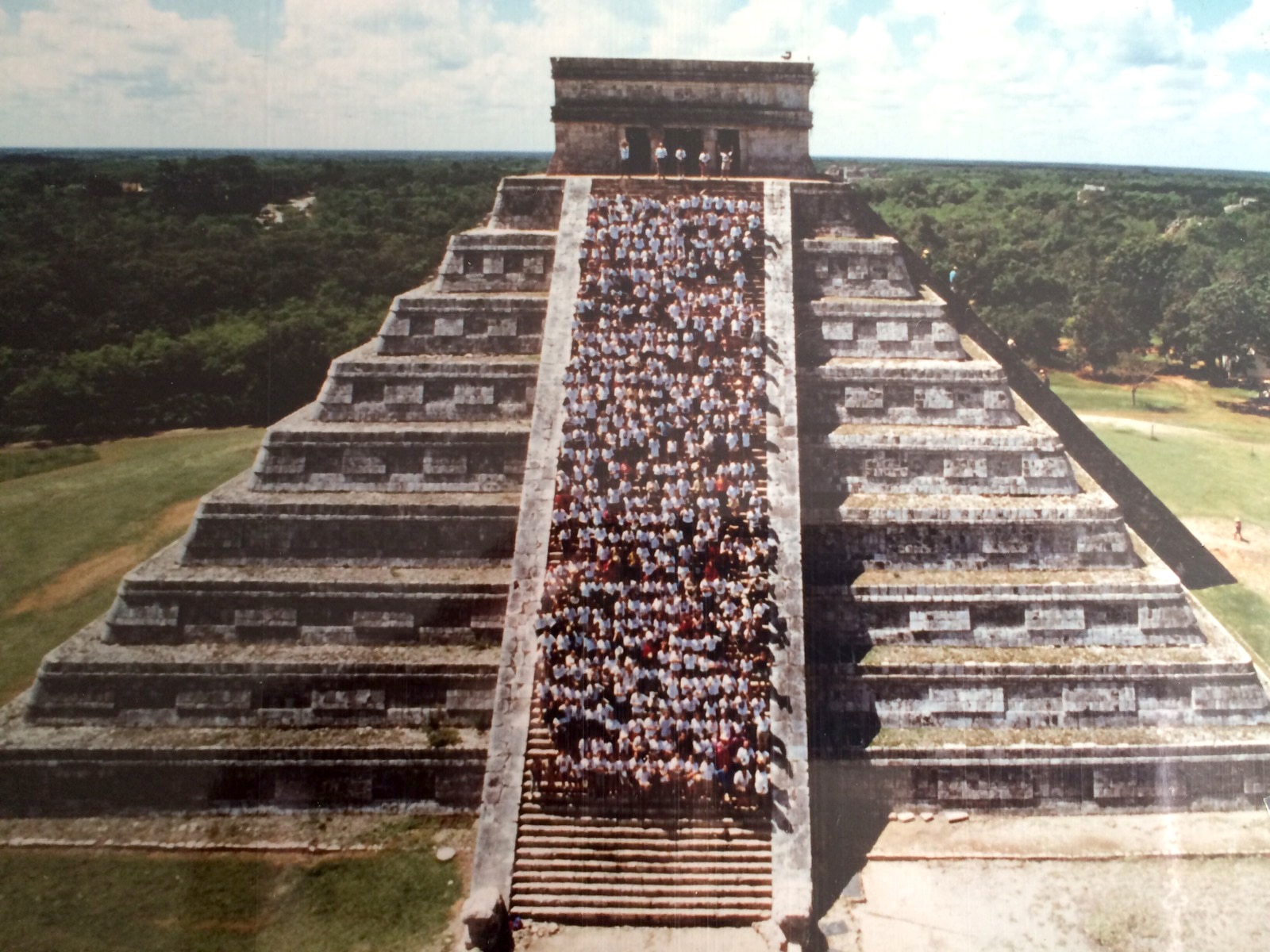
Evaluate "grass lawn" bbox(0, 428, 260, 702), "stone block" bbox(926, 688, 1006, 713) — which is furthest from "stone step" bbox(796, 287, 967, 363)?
"grass lawn" bbox(0, 428, 260, 702)

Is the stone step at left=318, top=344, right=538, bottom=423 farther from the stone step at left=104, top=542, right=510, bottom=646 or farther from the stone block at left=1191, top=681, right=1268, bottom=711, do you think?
the stone block at left=1191, top=681, right=1268, bottom=711

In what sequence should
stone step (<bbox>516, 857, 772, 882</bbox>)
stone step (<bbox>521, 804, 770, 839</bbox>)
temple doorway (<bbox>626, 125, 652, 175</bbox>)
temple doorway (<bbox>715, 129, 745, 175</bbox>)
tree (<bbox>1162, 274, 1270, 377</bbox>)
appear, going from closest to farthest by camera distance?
1. stone step (<bbox>516, 857, 772, 882</bbox>)
2. stone step (<bbox>521, 804, 770, 839</bbox>)
3. temple doorway (<bbox>715, 129, 745, 175</bbox>)
4. temple doorway (<bbox>626, 125, 652, 175</bbox>)
5. tree (<bbox>1162, 274, 1270, 377</bbox>)

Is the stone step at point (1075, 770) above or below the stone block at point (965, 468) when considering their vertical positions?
below

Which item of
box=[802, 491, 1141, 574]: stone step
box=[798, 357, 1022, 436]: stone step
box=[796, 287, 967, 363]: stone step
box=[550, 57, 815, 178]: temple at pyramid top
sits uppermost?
box=[550, 57, 815, 178]: temple at pyramid top

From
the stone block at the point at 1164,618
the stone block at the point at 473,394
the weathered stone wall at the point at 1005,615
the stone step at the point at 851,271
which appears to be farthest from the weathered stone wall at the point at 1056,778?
the stone step at the point at 851,271

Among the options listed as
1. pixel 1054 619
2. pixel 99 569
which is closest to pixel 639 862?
pixel 1054 619

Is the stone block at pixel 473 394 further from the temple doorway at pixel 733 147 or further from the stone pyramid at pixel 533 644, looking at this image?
the temple doorway at pixel 733 147

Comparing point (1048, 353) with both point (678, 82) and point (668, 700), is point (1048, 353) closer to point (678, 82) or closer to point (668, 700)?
point (678, 82)
